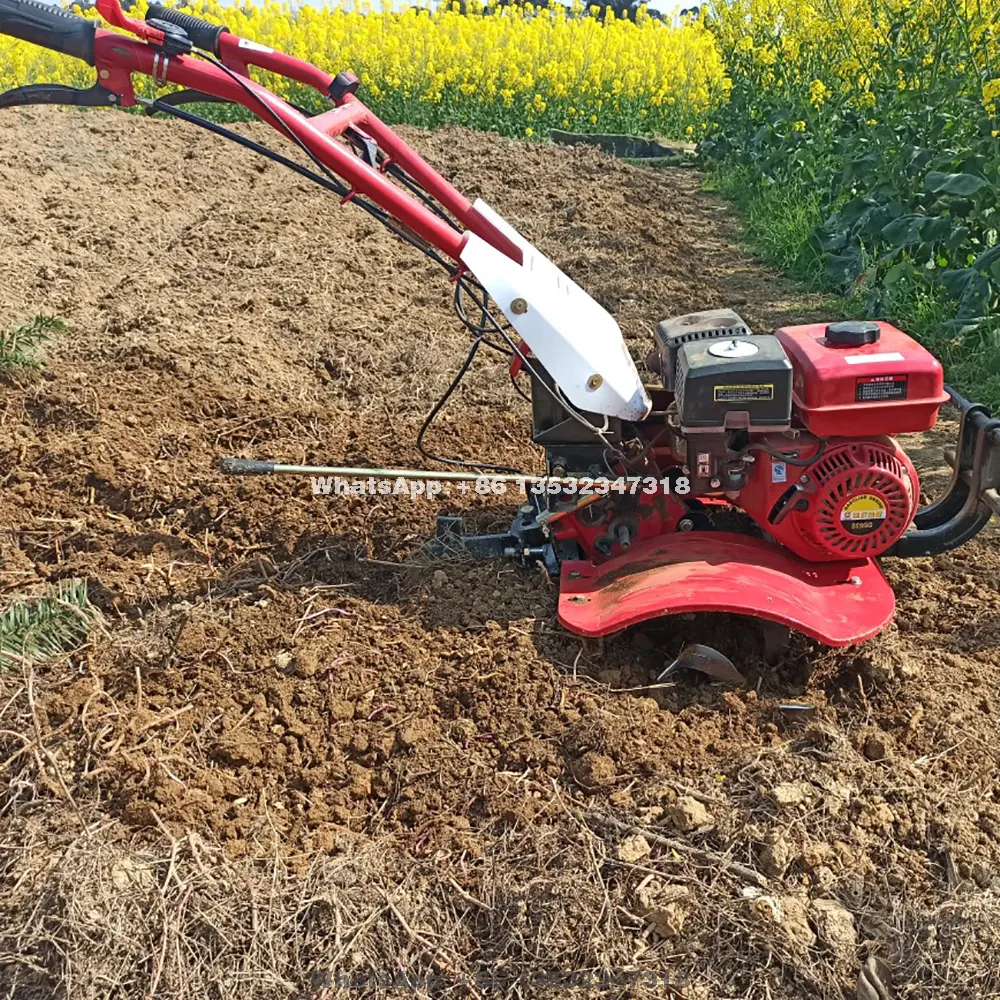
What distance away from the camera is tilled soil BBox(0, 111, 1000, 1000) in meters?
2.48

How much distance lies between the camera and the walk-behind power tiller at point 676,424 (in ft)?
10.1

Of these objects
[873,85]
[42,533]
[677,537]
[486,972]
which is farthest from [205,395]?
[873,85]

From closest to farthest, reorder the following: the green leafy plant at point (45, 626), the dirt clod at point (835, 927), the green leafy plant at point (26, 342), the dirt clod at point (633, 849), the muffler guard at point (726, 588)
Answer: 1. the dirt clod at point (835, 927)
2. the dirt clod at point (633, 849)
3. the muffler guard at point (726, 588)
4. the green leafy plant at point (45, 626)
5. the green leafy plant at point (26, 342)

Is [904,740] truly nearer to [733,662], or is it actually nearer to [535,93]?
[733,662]

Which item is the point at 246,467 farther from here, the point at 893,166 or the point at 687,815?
the point at 893,166

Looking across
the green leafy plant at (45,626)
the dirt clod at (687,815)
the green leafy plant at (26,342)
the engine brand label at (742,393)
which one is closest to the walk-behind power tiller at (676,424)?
the engine brand label at (742,393)

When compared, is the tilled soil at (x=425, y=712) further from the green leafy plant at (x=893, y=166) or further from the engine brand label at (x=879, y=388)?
the green leafy plant at (x=893, y=166)

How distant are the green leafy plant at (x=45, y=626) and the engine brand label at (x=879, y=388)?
2731mm

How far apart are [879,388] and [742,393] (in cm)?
44

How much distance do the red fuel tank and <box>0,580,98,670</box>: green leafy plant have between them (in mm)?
2599

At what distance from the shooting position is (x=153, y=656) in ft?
10.6

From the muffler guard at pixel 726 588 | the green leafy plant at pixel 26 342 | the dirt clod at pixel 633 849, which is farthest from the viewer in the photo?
the green leafy plant at pixel 26 342

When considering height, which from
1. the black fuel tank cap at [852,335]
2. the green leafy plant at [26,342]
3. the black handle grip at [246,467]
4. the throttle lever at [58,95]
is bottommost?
the green leafy plant at [26,342]

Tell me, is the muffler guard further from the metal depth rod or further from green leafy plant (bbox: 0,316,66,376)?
green leafy plant (bbox: 0,316,66,376)
